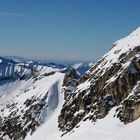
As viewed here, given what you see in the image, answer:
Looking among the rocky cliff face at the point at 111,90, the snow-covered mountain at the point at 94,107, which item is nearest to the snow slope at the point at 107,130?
the snow-covered mountain at the point at 94,107

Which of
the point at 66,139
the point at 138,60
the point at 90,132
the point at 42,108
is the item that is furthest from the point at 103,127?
the point at 42,108

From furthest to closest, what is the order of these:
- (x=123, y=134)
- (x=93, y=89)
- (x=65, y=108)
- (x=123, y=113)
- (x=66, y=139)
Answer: (x=65, y=108)
(x=93, y=89)
(x=66, y=139)
(x=123, y=113)
(x=123, y=134)

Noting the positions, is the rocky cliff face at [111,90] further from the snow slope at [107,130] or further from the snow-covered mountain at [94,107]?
the snow slope at [107,130]

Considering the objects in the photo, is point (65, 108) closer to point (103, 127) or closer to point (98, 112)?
point (98, 112)

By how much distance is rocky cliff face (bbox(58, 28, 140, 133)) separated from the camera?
343 ft

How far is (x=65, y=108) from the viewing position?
466 ft

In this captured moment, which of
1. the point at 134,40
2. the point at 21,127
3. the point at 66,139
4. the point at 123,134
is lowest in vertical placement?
the point at 21,127

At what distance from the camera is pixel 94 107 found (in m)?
120

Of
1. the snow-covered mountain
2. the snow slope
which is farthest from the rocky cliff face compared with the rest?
the snow slope

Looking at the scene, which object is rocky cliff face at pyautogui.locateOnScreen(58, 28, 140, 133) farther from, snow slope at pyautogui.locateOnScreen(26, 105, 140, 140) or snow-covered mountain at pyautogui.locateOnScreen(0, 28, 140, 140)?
snow slope at pyautogui.locateOnScreen(26, 105, 140, 140)

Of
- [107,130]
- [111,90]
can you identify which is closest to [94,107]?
[111,90]

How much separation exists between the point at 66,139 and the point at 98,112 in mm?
10959

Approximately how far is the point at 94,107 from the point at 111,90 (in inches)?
278

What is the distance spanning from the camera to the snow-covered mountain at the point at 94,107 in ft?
330
